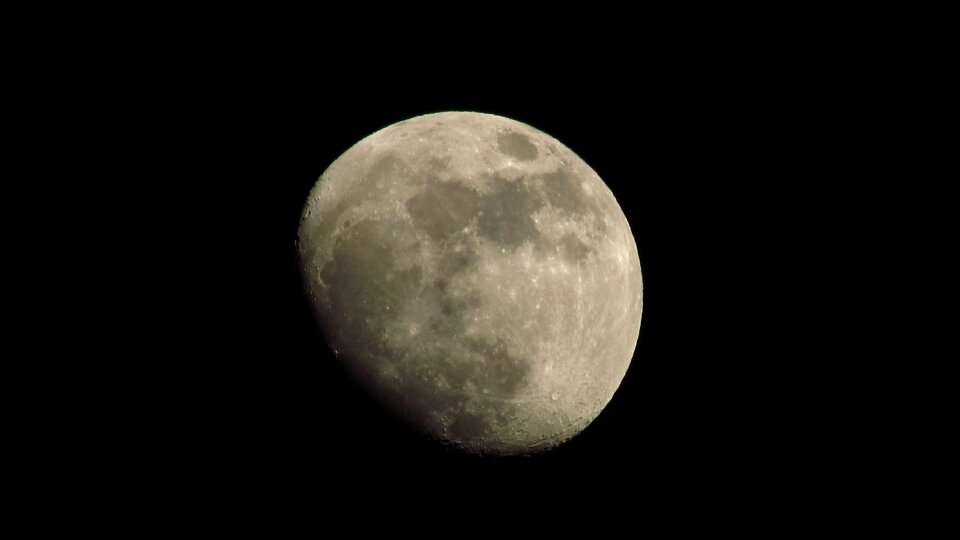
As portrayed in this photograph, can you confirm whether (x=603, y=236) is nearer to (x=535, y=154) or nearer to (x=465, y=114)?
(x=535, y=154)

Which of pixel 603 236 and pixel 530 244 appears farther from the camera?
pixel 603 236

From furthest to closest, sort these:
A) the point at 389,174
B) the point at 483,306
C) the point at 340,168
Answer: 1. the point at 340,168
2. the point at 389,174
3. the point at 483,306

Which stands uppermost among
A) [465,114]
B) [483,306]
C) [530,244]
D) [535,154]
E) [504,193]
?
[465,114]

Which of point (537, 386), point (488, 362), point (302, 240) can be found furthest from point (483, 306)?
point (302, 240)

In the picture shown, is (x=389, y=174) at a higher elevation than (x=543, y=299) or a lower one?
higher

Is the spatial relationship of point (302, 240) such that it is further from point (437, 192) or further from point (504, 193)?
point (504, 193)

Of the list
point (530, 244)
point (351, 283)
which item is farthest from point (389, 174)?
A: point (530, 244)

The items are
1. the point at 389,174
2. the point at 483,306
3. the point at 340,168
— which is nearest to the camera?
the point at 483,306
